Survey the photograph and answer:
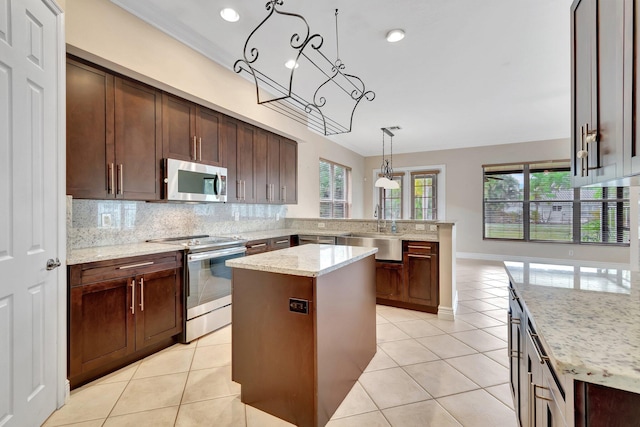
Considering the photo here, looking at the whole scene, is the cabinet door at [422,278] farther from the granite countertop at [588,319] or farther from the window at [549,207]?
the window at [549,207]

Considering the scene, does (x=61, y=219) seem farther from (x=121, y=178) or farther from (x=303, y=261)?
(x=303, y=261)

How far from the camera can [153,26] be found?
2506 millimetres

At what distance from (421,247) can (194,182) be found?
2688 mm

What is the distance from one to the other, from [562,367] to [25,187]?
2.43 meters

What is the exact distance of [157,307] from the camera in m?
2.50

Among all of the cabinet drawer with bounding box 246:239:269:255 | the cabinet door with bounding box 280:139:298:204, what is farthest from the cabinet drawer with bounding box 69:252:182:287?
the cabinet door with bounding box 280:139:298:204

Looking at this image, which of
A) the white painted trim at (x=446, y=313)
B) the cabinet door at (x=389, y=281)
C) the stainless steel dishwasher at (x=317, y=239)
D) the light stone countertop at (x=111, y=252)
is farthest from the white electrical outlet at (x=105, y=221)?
the white painted trim at (x=446, y=313)

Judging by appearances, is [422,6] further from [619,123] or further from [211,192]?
[211,192]

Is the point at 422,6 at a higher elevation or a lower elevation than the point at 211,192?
higher

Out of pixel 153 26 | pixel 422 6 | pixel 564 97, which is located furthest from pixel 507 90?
pixel 153 26

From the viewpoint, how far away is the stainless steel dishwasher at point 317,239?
13.3 feet

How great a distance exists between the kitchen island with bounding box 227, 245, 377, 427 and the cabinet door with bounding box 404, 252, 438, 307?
1.76 metres

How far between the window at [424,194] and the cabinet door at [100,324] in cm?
686

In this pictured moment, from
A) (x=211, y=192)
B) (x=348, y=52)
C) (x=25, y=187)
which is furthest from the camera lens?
(x=211, y=192)
